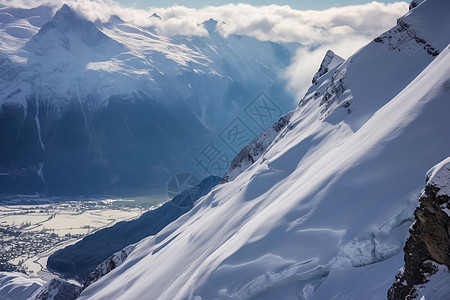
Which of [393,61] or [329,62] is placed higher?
[329,62]

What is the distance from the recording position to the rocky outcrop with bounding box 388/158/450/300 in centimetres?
1019

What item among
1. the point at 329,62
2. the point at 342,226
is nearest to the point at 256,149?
the point at 329,62

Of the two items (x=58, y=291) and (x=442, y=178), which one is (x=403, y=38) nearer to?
(x=442, y=178)

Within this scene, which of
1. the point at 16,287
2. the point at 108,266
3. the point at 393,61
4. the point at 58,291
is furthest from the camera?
the point at 16,287

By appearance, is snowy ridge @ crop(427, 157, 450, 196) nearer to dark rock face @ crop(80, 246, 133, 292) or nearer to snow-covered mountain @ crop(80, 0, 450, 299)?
snow-covered mountain @ crop(80, 0, 450, 299)

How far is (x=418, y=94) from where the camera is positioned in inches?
862

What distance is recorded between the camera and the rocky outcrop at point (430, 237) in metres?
10.2

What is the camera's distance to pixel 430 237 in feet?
34.8

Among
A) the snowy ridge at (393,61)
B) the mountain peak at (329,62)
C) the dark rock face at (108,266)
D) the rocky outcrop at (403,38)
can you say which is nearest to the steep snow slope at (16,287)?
the dark rock face at (108,266)

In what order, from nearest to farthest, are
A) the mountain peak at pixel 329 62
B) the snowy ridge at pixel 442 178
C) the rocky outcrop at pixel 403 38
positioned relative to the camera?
the snowy ridge at pixel 442 178 → the rocky outcrop at pixel 403 38 → the mountain peak at pixel 329 62

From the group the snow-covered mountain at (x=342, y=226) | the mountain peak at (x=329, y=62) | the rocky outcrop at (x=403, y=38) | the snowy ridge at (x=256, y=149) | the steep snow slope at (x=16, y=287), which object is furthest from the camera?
the steep snow slope at (x=16, y=287)

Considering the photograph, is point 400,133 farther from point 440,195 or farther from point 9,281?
point 9,281

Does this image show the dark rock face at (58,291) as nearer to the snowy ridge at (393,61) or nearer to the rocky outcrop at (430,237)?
the snowy ridge at (393,61)

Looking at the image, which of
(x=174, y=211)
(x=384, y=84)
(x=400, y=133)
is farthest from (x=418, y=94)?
(x=174, y=211)
